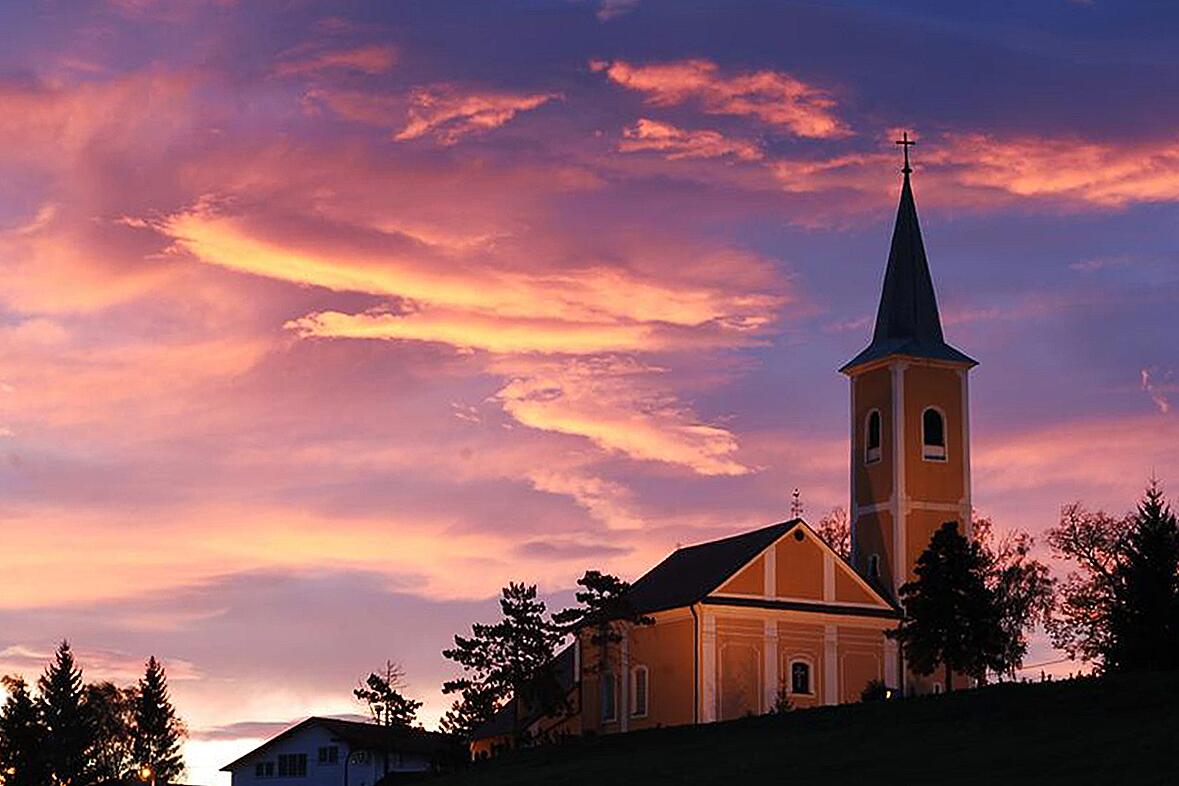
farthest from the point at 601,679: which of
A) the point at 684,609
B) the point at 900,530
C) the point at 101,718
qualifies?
the point at 101,718

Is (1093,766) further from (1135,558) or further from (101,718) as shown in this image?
(101,718)

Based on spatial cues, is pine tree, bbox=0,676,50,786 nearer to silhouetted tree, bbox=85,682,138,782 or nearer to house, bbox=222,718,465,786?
house, bbox=222,718,465,786

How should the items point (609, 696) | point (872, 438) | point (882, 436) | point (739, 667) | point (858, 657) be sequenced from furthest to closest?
1. point (872, 438)
2. point (882, 436)
3. point (609, 696)
4. point (858, 657)
5. point (739, 667)

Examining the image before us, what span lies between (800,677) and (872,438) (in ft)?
39.7

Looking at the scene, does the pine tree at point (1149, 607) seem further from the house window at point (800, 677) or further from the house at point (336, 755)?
the house at point (336, 755)

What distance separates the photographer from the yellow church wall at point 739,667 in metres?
76.9

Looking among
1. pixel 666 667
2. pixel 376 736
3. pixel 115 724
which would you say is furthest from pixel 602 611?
pixel 115 724

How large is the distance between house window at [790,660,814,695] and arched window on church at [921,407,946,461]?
1111cm

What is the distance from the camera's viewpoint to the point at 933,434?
279 feet

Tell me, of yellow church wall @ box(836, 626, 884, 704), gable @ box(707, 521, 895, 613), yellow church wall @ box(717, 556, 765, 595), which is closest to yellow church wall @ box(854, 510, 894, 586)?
gable @ box(707, 521, 895, 613)

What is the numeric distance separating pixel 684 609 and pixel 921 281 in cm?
1959

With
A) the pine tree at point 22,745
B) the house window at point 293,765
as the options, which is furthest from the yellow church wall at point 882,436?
the pine tree at point 22,745

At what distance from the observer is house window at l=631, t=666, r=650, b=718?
8000 centimetres

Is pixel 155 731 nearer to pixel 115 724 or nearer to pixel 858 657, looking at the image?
pixel 115 724
